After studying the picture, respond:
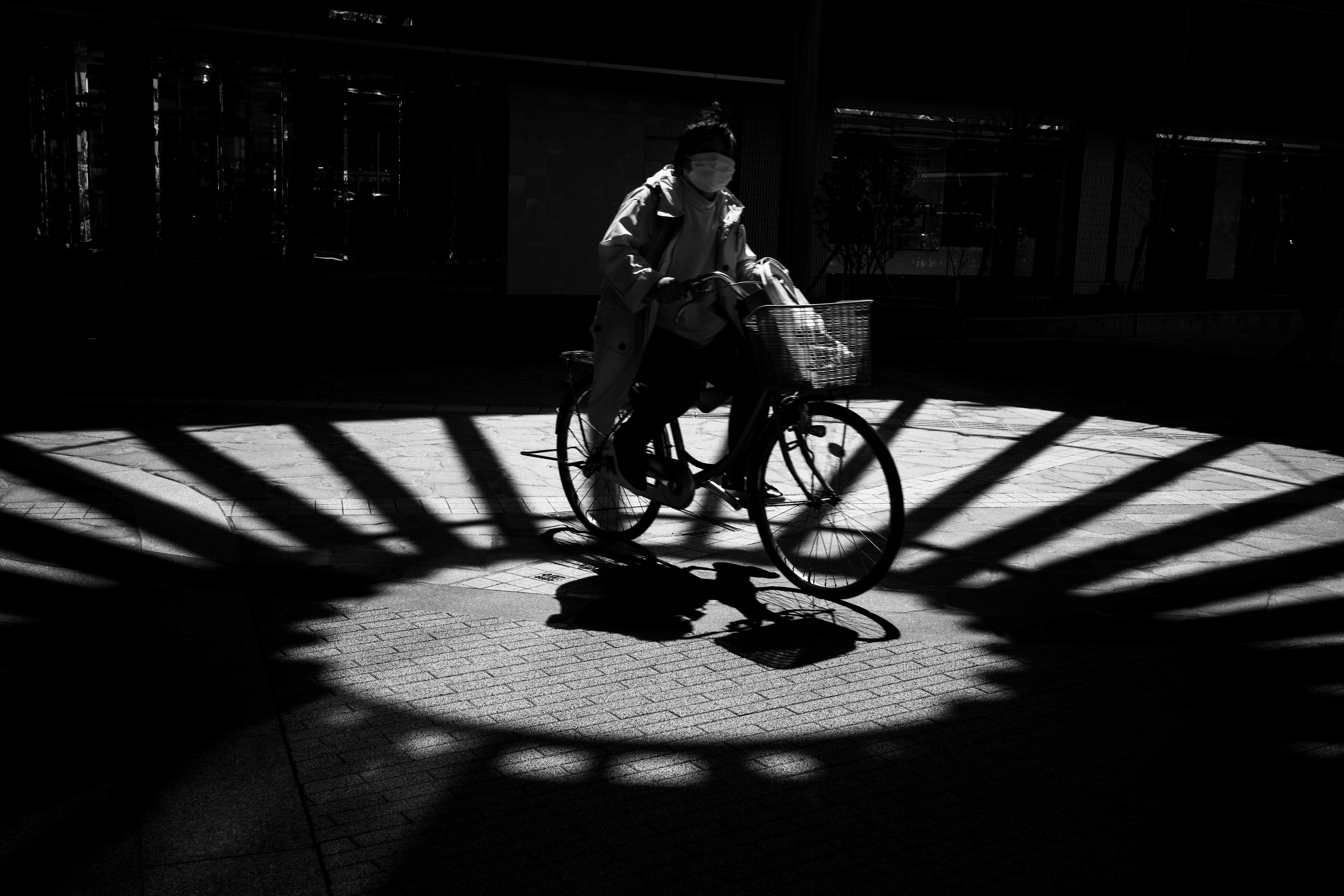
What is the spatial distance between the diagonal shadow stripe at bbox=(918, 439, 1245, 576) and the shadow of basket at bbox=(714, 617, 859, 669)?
0.97 metres

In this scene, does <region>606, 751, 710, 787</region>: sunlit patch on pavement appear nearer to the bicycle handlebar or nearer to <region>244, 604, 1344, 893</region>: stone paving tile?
<region>244, 604, 1344, 893</region>: stone paving tile

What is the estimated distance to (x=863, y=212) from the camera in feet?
57.7

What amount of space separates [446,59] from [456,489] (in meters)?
11.3

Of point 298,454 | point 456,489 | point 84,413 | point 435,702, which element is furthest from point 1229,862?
point 84,413

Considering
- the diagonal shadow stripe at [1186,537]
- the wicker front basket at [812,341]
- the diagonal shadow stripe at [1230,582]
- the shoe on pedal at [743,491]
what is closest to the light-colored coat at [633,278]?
the wicker front basket at [812,341]

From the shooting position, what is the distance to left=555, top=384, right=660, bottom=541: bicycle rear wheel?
6.10 m

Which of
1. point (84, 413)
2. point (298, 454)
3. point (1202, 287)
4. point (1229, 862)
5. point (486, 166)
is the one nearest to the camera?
point (1229, 862)

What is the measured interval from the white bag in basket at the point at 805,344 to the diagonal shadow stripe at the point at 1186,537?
1393 mm

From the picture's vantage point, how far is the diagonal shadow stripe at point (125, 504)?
571cm

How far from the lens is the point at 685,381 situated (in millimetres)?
5656

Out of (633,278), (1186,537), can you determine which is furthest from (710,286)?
(1186,537)

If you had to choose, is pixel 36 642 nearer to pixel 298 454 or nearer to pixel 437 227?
pixel 298 454

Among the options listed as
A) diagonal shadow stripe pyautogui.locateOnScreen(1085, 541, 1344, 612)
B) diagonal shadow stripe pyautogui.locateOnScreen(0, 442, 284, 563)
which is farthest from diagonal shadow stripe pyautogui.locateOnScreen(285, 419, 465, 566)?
diagonal shadow stripe pyautogui.locateOnScreen(1085, 541, 1344, 612)

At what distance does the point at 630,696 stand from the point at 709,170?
7.50 feet
